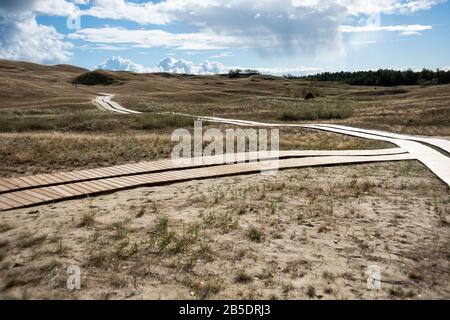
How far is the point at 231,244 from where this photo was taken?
20.1ft

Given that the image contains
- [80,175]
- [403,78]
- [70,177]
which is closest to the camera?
[70,177]

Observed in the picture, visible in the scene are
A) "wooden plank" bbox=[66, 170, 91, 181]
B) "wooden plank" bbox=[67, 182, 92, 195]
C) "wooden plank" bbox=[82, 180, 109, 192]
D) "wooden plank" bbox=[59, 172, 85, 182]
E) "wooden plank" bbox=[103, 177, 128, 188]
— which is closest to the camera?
"wooden plank" bbox=[67, 182, 92, 195]

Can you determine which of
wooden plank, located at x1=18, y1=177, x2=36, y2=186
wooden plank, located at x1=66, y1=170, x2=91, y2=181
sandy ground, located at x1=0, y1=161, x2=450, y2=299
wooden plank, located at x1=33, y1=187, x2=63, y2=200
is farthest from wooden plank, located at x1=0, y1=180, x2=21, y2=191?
sandy ground, located at x1=0, y1=161, x2=450, y2=299

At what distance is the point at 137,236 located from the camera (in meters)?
6.26

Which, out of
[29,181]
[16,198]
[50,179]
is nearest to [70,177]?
[50,179]

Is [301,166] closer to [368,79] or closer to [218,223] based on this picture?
[218,223]

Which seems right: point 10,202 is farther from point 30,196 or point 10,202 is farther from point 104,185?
point 104,185

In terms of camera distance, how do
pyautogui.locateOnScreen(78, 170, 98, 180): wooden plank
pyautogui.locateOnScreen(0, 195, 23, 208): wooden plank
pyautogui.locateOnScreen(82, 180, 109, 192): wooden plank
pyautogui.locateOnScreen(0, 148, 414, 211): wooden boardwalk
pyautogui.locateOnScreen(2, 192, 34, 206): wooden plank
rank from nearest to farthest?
1. pyautogui.locateOnScreen(0, 195, 23, 208): wooden plank
2. pyautogui.locateOnScreen(2, 192, 34, 206): wooden plank
3. pyautogui.locateOnScreen(0, 148, 414, 211): wooden boardwalk
4. pyautogui.locateOnScreen(82, 180, 109, 192): wooden plank
5. pyautogui.locateOnScreen(78, 170, 98, 180): wooden plank

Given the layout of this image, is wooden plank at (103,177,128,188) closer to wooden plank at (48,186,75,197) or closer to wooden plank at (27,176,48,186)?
wooden plank at (48,186,75,197)

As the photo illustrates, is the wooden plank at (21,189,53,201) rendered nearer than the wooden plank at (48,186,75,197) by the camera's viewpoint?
Yes

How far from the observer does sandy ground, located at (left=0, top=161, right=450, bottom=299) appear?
4.91 metres
